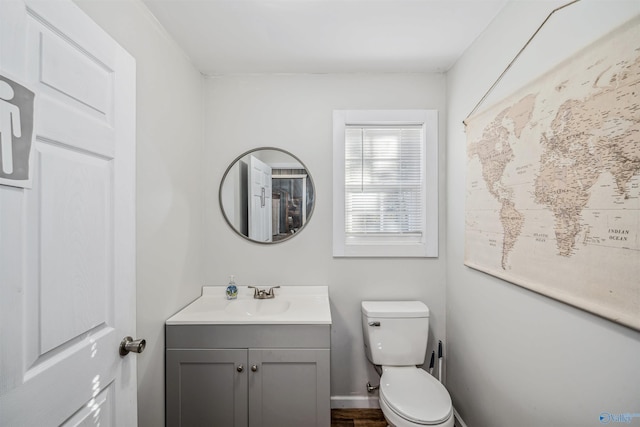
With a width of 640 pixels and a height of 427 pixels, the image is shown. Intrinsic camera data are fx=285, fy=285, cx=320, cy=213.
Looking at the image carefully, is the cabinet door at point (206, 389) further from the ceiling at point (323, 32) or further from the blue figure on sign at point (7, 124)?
the ceiling at point (323, 32)

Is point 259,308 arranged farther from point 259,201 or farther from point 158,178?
point 158,178

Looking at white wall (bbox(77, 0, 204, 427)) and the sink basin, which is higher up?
white wall (bbox(77, 0, 204, 427))

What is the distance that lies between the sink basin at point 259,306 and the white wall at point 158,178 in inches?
12.4

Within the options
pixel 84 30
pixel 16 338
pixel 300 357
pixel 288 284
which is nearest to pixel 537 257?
pixel 300 357

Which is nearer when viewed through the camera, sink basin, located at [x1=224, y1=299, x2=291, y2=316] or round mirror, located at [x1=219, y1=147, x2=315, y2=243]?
sink basin, located at [x1=224, y1=299, x2=291, y2=316]

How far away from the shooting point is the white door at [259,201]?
2.10m

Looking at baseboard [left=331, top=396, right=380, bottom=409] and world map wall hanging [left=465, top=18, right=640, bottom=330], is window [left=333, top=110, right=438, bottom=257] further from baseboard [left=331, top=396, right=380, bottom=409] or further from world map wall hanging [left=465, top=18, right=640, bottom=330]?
baseboard [left=331, top=396, right=380, bottom=409]

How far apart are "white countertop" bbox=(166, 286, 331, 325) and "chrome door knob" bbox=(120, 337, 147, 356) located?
0.63 meters

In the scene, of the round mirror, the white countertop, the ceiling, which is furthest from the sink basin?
the ceiling

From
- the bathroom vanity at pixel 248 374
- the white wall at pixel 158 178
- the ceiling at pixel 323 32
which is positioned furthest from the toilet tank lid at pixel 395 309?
the ceiling at pixel 323 32

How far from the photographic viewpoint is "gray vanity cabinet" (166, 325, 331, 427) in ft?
5.22

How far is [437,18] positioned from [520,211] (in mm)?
1069

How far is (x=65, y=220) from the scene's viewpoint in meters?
0.75

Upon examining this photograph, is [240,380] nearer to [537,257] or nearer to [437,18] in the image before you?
[537,257]
